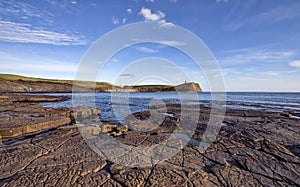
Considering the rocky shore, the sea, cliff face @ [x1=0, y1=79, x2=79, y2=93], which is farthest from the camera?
cliff face @ [x1=0, y1=79, x2=79, y2=93]

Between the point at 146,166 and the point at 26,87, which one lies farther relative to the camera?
the point at 26,87

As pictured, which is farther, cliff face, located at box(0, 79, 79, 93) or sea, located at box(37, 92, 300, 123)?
cliff face, located at box(0, 79, 79, 93)

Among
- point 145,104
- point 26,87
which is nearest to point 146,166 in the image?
point 145,104

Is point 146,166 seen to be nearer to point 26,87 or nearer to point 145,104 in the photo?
point 145,104

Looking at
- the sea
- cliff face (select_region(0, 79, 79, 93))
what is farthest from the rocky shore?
cliff face (select_region(0, 79, 79, 93))

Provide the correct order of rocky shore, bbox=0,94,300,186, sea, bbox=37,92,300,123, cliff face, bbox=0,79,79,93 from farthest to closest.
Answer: cliff face, bbox=0,79,79,93 → sea, bbox=37,92,300,123 → rocky shore, bbox=0,94,300,186

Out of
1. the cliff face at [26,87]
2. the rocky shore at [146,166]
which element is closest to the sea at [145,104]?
the rocky shore at [146,166]

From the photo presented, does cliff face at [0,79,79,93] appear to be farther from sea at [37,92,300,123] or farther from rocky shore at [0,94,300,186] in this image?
rocky shore at [0,94,300,186]

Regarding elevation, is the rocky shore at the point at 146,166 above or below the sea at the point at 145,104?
above

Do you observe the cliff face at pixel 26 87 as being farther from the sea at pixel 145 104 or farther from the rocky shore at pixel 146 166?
the rocky shore at pixel 146 166

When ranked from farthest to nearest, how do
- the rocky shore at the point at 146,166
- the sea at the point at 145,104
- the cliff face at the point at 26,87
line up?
the cliff face at the point at 26,87 < the sea at the point at 145,104 < the rocky shore at the point at 146,166

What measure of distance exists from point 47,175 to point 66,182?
75cm

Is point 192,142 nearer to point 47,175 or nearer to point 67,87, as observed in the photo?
point 47,175

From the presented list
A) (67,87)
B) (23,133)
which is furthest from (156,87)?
(23,133)
